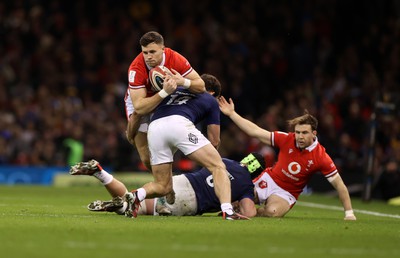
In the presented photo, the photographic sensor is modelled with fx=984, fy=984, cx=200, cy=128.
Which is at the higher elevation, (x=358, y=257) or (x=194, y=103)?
(x=194, y=103)

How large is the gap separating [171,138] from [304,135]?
2229mm

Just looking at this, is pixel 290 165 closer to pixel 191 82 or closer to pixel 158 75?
pixel 191 82

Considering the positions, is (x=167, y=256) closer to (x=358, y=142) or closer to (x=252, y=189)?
(x=252, y=189)

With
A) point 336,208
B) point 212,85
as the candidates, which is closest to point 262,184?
point 212,85

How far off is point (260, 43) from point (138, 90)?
15.7 meters

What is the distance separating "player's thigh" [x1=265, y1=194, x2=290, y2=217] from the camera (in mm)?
13027

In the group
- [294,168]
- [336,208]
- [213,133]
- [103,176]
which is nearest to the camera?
[103,176]

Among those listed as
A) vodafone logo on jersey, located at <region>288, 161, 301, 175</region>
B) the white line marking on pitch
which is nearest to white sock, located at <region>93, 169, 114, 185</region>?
vodafone logo on jersey, located at <region>288, 161, 301, 175</region>

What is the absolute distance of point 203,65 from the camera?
26328mm

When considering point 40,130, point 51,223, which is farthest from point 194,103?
point 40,130

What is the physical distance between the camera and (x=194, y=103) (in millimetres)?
12070

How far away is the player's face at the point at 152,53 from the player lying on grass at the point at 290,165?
5.90 ft

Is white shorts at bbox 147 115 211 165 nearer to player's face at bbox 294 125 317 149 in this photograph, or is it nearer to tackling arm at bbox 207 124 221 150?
tackling arm at bbox 207 124 221 150

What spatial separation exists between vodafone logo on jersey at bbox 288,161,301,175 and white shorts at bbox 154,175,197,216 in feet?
5.12
